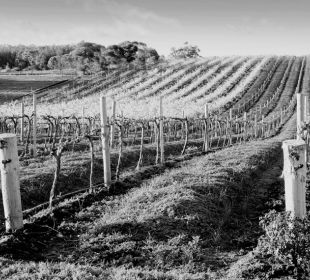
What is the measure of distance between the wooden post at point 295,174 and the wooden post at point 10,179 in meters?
4.17

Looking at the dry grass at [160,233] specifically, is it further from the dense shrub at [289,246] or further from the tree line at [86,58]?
the tree line at [86,58]

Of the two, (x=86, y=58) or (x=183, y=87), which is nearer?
(x=183, y=87)

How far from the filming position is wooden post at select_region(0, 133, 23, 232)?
7484mm

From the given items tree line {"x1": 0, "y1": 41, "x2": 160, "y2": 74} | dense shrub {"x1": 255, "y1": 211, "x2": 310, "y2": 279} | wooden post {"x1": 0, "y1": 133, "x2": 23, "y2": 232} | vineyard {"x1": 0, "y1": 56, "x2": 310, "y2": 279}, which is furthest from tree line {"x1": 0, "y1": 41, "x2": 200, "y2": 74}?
dense shrub {"x1": 255, "y1": 211, "x2": 310, "y2": 279}

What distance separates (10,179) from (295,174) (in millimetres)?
4337

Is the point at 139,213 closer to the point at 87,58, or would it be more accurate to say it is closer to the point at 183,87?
the point at 183,87

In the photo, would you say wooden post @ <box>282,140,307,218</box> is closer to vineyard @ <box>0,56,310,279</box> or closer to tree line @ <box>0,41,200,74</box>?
vineyard @ <box>0,56,310,279</box>

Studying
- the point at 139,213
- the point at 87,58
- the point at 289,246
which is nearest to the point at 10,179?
the point at 139,213

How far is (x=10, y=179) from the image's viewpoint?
7.52 metres

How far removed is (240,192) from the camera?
37.8 feet

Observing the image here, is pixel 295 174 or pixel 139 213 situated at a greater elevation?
pixel 295 174

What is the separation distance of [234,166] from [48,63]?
8142cm

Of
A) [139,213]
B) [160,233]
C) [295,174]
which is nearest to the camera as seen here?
[295,174]

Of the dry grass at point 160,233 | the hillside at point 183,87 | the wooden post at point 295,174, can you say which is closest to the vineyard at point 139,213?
the dry grass at point 160,233
